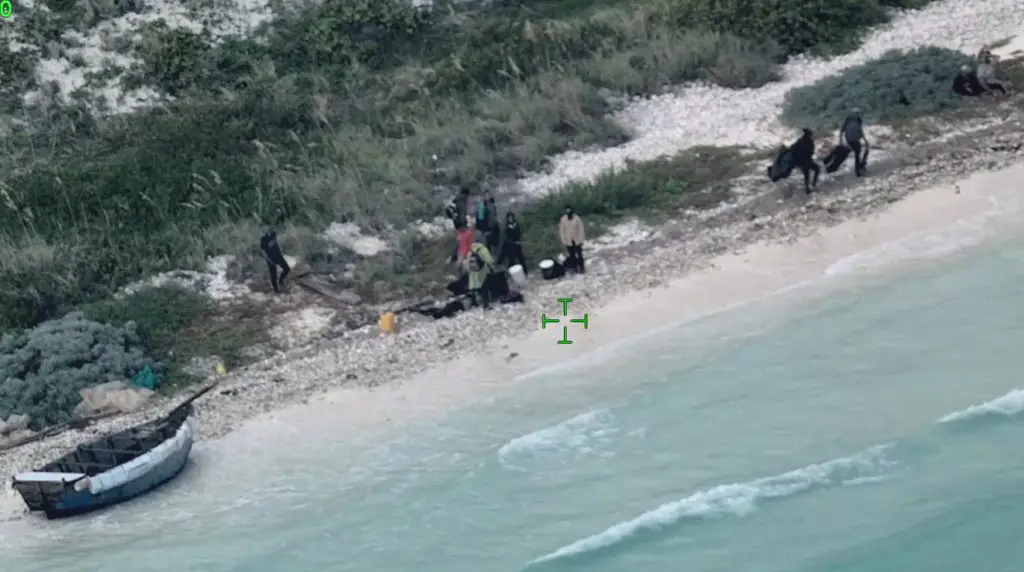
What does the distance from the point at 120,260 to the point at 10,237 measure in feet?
8.35

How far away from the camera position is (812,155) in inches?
1085

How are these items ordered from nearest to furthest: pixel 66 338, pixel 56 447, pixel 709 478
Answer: pixel 709 478, pixel 56 447, pixel 66 338

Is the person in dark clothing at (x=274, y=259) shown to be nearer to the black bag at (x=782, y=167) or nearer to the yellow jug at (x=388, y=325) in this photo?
the yellow jug at (x=388, y=325)

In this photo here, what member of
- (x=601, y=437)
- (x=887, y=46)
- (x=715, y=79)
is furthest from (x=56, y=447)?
(x=887, y=46)

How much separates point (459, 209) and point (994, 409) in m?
9.56

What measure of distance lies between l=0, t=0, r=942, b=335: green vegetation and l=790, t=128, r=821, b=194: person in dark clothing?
2.41m

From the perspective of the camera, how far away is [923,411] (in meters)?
22.3

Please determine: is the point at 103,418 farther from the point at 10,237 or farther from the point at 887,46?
the point at 887,46

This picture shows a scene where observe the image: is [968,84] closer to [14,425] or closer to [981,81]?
[981,81]

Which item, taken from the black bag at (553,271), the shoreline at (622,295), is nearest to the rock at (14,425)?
the shoreline at (622,295)

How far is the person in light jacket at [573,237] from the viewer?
25.6 m

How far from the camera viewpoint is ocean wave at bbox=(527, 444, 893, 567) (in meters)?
20.3

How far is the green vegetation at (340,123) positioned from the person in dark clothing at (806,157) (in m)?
2.41
